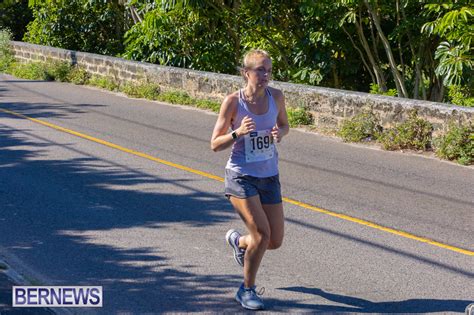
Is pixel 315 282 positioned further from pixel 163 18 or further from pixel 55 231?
pixel 163 18

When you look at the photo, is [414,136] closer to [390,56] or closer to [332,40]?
[390,56]

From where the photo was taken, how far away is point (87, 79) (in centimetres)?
2283

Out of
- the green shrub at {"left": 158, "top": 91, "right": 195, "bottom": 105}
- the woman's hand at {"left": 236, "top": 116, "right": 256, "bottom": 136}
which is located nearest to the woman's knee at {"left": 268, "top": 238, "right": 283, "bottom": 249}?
the woman's hand at {"left": 236, "top": 116, "right": 256, "bottom": 136}

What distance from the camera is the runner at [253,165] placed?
5996 mm

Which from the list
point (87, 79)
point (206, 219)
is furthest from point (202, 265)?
point (87, 79)

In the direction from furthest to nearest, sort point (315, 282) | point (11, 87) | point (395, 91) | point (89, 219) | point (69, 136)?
point (11, 87) → point (395, 91) → point (69, 136) → point (89, 219) → point (315, 282)

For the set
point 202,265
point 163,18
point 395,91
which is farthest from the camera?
point 163,18

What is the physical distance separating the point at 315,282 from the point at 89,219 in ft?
9.76

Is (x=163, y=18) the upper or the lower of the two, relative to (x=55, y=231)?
upper

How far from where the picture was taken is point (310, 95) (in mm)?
15281

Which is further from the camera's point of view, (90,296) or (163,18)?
(163,18)

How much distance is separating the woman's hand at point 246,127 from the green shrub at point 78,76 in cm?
1743

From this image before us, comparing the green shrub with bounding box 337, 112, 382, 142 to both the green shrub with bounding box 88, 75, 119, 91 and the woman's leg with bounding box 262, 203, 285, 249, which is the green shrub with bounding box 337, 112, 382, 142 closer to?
the woman's leg with bounding box 262, 203, 285, 249

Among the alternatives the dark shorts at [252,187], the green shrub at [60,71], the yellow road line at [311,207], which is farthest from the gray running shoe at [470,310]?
the green shrub at [60,71]
